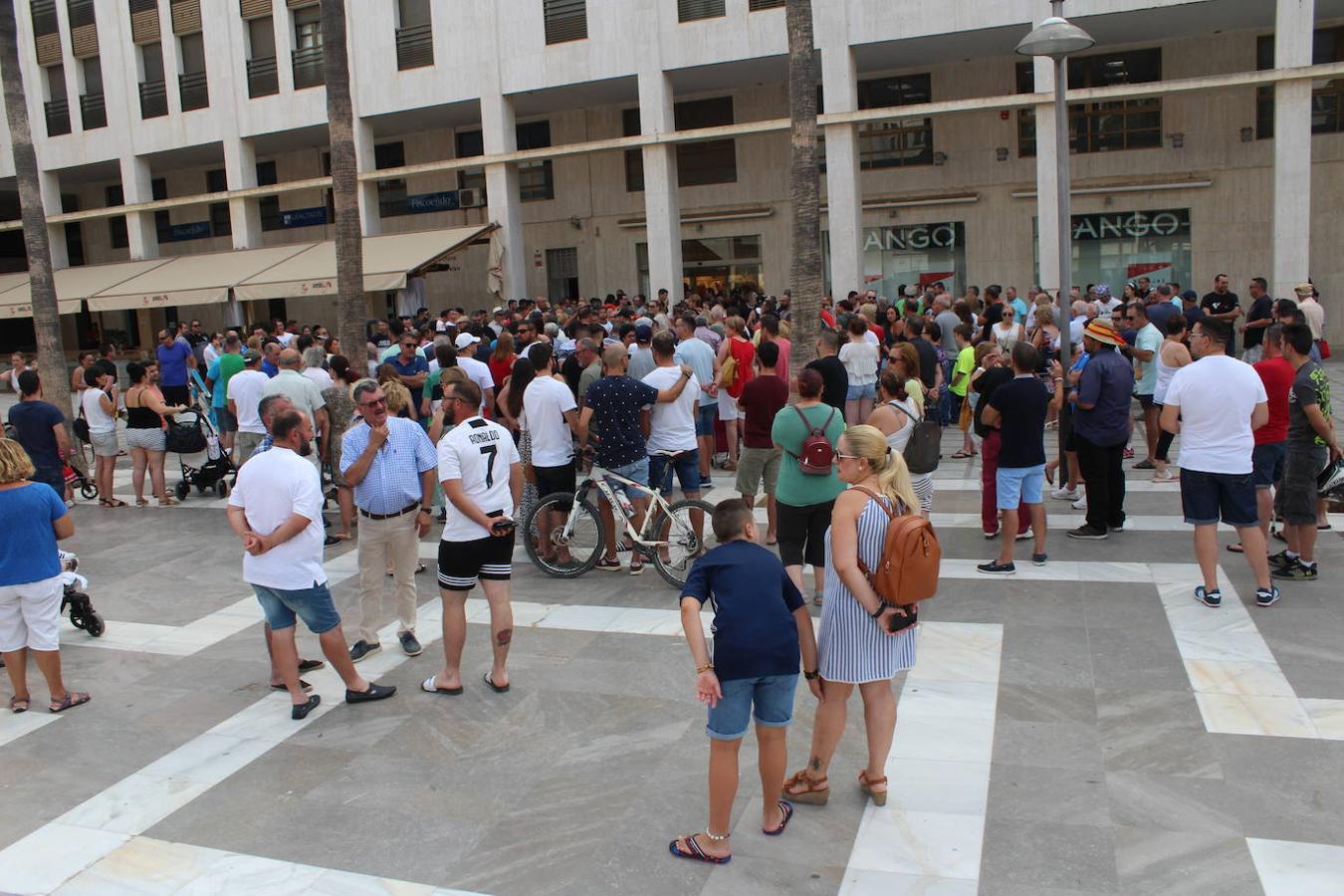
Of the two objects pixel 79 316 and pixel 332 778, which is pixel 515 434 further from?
pixel 79 316

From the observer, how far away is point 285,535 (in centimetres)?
591

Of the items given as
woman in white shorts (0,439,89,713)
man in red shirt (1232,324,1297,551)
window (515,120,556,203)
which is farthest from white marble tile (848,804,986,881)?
window (515,120,556,203)

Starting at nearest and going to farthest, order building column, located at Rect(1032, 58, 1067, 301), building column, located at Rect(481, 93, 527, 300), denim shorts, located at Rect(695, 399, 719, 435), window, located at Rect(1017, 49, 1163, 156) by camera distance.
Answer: denim shorts, located at Rect(695, 399, 719, 435) < building column, located at Rect(1032, 58, 1067, 301) < window, located at Rect(1017, 49, 1163, 156) < building column, located at Rect(481, 93, 527, 300)

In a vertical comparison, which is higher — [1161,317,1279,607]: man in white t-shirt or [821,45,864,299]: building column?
[821,45,864,299]: building column

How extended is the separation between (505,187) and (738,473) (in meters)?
19.0

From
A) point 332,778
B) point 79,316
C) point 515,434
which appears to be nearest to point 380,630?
point 332,778

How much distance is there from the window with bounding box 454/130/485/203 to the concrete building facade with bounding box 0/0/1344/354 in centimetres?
9

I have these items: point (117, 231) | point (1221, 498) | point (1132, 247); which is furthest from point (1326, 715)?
point (117, 231)

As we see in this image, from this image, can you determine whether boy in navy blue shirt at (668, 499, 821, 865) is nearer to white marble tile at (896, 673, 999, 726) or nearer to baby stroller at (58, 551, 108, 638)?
white marble tile at (896, 673, 999, 726)

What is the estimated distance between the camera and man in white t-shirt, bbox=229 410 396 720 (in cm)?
596

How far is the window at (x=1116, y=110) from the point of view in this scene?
23.0m

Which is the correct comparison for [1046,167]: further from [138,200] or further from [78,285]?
[78,285]

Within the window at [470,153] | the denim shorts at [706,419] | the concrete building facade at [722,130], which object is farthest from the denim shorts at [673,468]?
the window at [470,153]

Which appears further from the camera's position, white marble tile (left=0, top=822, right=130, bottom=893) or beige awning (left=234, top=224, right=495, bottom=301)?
beige awning (left=234, top=224, right=495, bottom=301)
